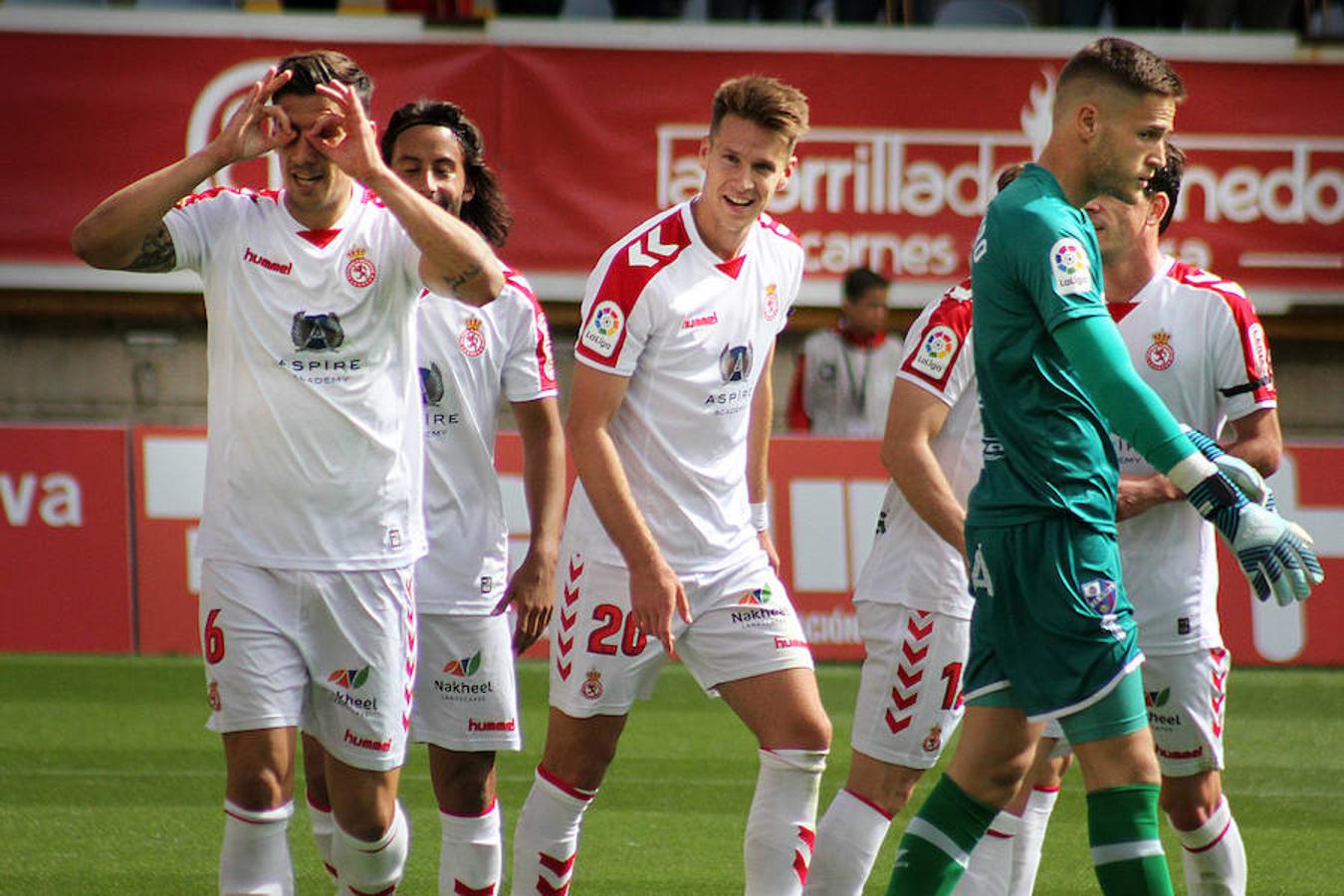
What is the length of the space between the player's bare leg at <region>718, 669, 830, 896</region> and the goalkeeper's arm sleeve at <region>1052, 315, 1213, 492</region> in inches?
52.3

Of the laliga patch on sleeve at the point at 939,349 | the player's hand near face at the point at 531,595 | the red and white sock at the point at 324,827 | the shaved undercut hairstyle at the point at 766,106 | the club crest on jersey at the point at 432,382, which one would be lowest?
the red and white sock at the point at 324,827

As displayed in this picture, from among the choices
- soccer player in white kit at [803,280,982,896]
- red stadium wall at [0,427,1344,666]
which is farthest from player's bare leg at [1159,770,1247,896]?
red stadium wall at [0,427,1344,666]

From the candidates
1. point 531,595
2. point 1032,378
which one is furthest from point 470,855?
point 1032,378

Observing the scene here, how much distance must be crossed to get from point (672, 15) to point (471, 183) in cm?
1022

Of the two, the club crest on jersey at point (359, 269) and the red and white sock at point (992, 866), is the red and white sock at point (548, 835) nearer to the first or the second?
the red and white sock at point (992, 866)

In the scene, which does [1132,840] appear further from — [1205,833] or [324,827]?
[324,827]

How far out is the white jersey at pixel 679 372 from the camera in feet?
16.2

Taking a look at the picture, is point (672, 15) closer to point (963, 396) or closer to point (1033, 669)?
point (963, 396)

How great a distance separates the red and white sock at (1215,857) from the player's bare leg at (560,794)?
150 cm

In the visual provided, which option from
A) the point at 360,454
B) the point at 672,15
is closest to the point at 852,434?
the point at 672,15

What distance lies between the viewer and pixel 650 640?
5.05 meters

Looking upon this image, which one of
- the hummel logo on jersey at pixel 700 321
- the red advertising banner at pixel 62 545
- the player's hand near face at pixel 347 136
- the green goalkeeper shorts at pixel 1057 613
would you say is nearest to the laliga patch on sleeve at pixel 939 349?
the hummel logo on jersey at pixel 700 321

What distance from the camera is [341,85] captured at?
176 inches

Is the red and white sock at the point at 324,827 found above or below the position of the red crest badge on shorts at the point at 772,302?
below
